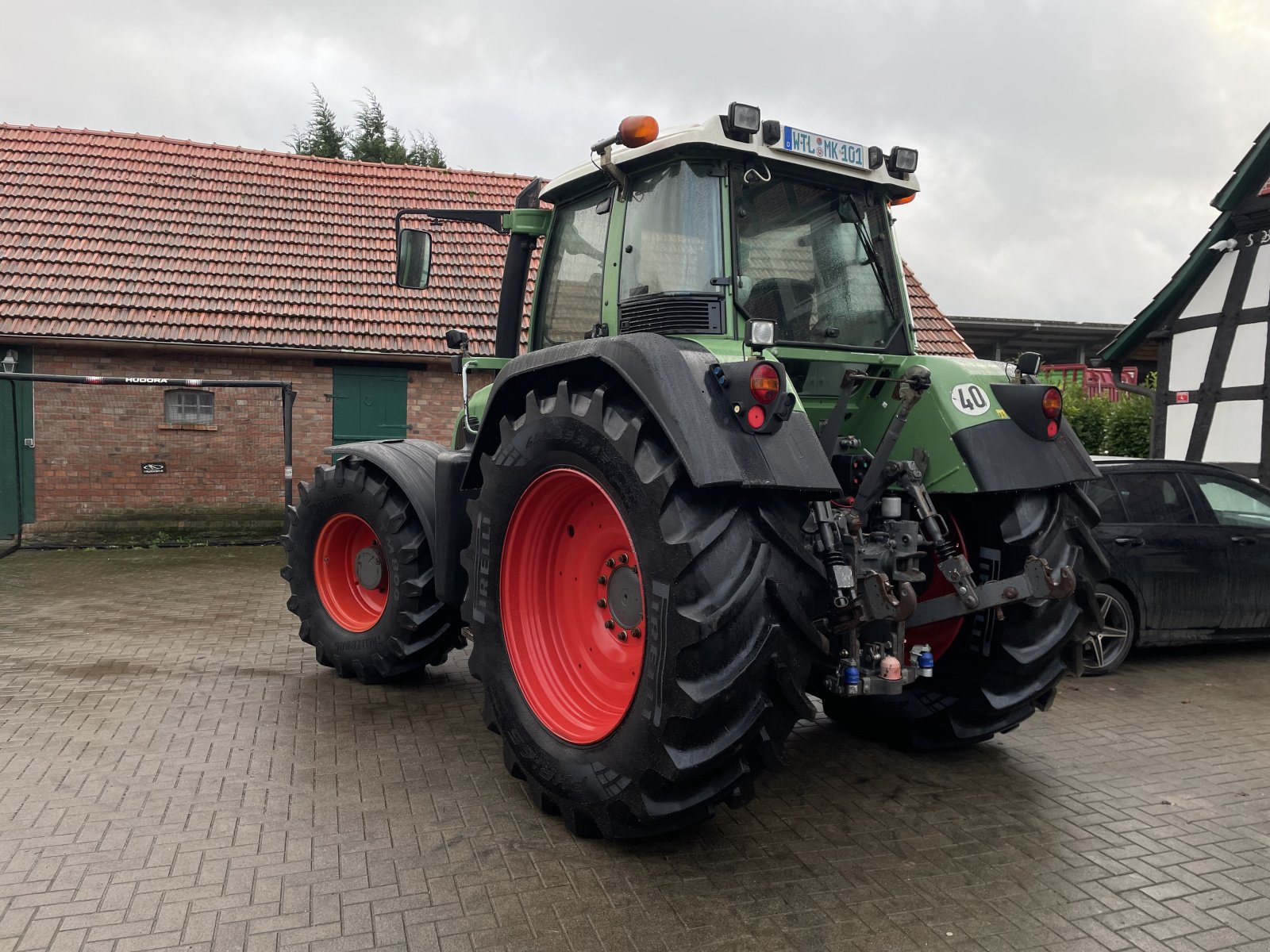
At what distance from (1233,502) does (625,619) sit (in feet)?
17.8

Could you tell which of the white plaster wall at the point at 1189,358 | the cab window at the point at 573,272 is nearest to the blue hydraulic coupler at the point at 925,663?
the cab window at the point at 573,272

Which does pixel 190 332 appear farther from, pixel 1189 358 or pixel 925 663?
pixel 1189 358

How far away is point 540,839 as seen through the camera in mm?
3453

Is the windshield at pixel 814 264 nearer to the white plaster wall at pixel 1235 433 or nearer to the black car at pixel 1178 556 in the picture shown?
the black car at pixel 1178 556

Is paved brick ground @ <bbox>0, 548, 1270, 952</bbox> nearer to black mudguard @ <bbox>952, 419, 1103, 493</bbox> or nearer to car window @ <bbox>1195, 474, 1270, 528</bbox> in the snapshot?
black mudguard @ <bbox>952, 419, 1103, 493</bbox>

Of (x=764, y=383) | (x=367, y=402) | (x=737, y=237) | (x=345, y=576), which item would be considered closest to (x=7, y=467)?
(x=367, y=402)

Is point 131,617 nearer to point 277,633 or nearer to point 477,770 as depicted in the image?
point 277,633

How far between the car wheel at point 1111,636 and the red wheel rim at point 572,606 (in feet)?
13.0

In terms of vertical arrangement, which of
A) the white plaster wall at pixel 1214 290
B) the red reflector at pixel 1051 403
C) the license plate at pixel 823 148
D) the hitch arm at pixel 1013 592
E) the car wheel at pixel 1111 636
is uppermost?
the white plaster wall at pixel 1214 290

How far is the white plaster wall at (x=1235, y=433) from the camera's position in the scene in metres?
9.85

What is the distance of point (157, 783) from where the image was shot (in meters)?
3.94

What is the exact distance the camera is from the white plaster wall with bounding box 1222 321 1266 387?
9.86 meters

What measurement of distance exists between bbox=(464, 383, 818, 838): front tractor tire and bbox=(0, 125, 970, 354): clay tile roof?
361 inches

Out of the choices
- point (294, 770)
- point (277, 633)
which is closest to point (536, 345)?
point (294, 770)
